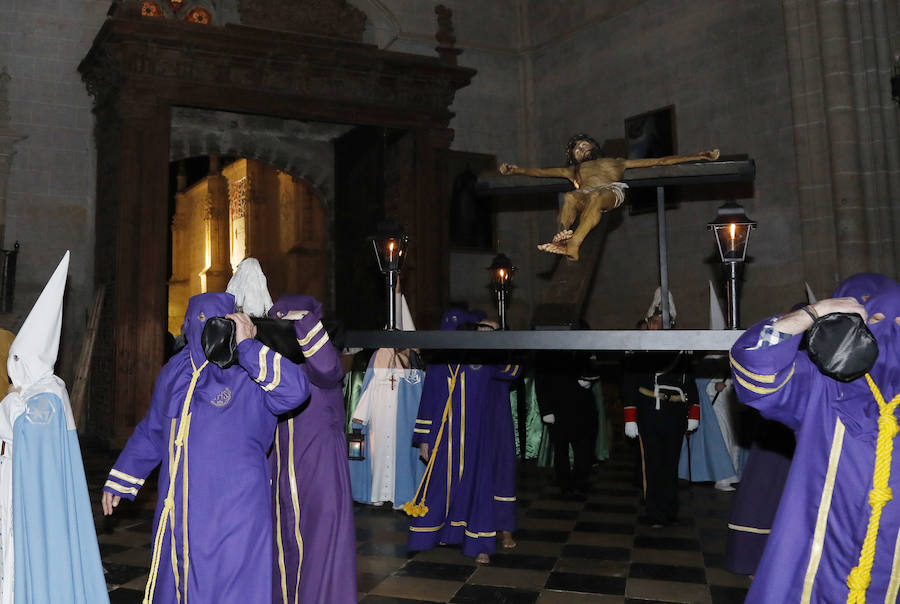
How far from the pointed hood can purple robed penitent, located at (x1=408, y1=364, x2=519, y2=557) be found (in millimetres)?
2752

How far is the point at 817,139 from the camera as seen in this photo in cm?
988

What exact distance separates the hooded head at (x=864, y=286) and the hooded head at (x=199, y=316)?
90.7 inches

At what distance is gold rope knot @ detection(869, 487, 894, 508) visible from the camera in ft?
7.88

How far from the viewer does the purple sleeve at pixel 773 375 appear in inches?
97.3

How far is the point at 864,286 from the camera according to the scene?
2607mm

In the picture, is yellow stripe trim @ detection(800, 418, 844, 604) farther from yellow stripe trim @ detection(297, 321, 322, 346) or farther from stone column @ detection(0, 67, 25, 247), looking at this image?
stone column @ detection(0, 67, 25, 247)

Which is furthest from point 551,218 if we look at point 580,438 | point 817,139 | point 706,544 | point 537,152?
point 706,544

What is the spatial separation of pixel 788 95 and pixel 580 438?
5706mm

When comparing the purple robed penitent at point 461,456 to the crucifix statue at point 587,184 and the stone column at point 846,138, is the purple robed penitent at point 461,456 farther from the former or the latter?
the stone column at point 846,138

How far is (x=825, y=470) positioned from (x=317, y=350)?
213 centimetres

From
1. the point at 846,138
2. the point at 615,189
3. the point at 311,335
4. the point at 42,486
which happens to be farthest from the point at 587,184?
the point at 846,138

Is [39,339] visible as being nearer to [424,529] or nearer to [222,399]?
[222,399]

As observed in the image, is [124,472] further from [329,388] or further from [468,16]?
[468,16]

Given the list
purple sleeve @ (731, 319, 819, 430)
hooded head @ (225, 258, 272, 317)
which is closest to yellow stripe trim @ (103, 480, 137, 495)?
hooded head @ (225, 258, 272, 317)
